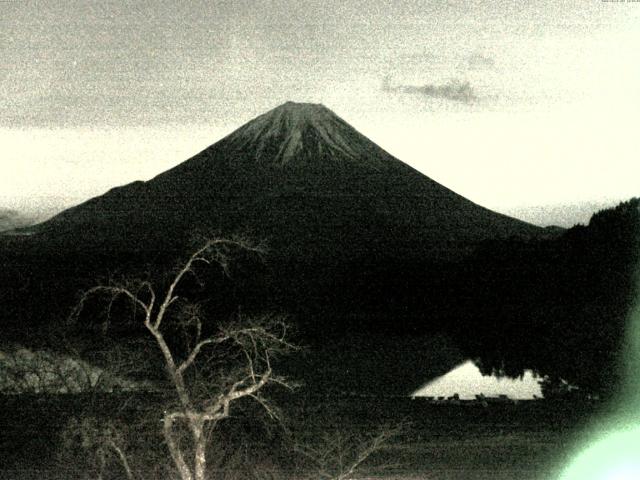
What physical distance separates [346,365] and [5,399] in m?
9.88

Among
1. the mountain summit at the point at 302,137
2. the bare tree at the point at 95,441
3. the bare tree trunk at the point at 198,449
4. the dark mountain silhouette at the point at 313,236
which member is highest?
the mountain summit at the point at 302,137

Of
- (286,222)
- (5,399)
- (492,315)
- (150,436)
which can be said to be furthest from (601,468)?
(286,222)

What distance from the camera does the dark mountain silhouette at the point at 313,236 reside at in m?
27.5

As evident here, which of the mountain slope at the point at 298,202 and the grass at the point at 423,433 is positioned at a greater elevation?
the mountain slope at the point at 298,202

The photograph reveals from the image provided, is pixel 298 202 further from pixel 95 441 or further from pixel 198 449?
pixel 198 449

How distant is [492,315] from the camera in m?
24.9

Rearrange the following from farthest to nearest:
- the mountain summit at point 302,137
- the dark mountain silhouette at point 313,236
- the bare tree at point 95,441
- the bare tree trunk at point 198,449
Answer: the mountain summit at point 302,137 < the dark mountain silhouette at point 313,236 < the bare tree at point 95,441 < the bare tree trunk at point 198,449

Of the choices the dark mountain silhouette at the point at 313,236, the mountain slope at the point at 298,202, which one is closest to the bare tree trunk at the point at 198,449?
the dark mountain silhouette at the point at 313,236

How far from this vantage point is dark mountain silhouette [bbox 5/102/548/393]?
27.5 meters

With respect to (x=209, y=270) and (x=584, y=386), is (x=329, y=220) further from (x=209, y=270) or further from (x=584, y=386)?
(x=584, y=386)

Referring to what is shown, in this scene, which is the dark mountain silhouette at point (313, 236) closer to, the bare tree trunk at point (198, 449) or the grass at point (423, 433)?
the grass at point (423, 433)

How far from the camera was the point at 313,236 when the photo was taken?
64125 millimetres

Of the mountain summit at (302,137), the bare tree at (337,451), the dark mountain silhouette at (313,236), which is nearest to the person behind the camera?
the bare tree at (337,451)

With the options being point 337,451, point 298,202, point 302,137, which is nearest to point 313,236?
point 298,202
